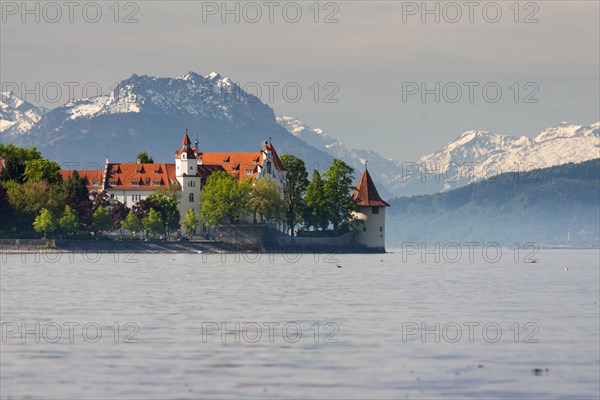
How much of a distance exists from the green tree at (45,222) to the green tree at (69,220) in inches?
57.5

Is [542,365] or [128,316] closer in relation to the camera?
[542,365]

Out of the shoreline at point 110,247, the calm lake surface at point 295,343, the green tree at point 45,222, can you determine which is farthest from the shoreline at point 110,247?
the calm lake surface at point 295,343

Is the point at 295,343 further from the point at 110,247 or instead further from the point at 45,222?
the point at 110,247

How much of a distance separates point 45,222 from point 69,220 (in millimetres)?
4334

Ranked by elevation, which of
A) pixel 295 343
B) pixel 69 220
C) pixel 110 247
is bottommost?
pixel 295 343

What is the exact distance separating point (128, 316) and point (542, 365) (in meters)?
25.2

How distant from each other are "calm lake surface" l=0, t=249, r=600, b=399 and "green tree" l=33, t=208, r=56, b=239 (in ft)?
312

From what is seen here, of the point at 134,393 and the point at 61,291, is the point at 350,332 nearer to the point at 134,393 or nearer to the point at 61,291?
the point at 134,393

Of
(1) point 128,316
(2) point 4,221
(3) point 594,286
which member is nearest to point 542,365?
(1) point 128,316

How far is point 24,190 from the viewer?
194000 mm

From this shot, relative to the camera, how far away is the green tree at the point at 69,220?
191 metres

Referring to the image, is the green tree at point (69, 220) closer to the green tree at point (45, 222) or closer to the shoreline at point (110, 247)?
the green tree at point (45, 222)

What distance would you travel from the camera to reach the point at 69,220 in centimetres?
19125

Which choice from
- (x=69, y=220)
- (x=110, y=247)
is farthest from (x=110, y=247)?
(x=69, y=220)
